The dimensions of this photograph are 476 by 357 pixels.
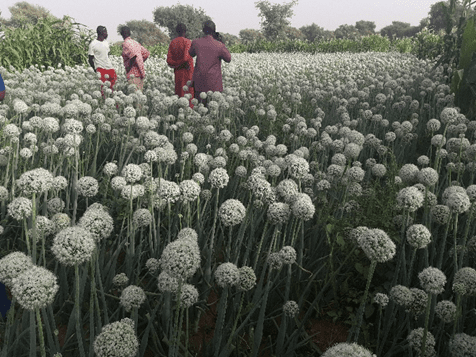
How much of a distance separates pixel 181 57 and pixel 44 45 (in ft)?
23.5

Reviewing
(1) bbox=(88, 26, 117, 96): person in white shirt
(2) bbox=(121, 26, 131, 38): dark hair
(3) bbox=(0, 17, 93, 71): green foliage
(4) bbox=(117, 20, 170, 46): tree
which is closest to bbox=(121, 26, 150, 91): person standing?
(2) bbox=(121, 26, 131, 38): dark hair

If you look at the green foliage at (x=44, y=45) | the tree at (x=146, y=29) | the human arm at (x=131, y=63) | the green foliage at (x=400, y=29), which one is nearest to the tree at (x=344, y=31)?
the green foliage at (x=400, y=29)

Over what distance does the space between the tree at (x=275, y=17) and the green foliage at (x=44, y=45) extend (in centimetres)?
5107

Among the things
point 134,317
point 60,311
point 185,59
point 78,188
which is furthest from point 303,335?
point 185,59

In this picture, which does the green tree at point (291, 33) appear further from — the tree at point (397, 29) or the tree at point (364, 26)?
the tree at point (397, 29)

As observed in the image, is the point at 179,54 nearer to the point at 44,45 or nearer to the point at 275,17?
the point at 44,45

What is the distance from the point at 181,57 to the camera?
8797 millimetres

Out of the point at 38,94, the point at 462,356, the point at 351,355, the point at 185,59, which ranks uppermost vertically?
the point at 185,59

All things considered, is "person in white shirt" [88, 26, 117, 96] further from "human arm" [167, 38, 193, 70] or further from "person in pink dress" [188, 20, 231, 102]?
"person in pink dress" [188, 20, 231, 102]

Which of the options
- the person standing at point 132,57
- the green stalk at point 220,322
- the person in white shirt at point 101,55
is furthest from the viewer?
the person in white shirt at point 101,55

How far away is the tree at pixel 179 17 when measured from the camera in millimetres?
68831

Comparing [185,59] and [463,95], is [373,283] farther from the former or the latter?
[185,59]

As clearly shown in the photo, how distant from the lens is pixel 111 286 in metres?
2.87

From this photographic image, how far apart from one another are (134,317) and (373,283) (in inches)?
83.2
